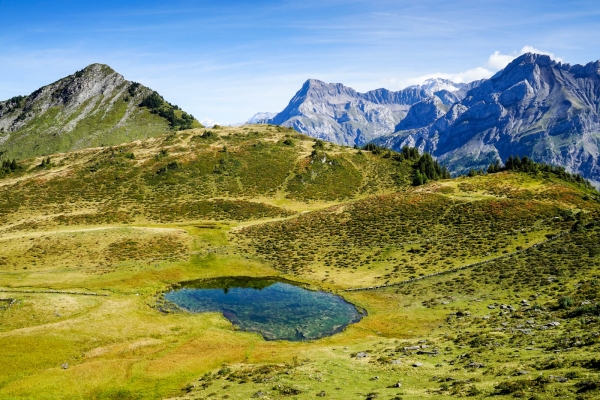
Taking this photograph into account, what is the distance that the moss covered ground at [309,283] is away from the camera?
29812 millimetres

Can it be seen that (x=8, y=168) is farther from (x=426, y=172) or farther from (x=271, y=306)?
(x=426, y=172)

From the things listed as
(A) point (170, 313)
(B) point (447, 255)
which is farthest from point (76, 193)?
(B) point (447, 255)

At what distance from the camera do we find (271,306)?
57156 mm

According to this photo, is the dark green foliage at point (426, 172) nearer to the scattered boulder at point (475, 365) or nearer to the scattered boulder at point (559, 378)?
the scattered boulder at point (475, 365)

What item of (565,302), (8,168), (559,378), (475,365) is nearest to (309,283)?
(565,302)

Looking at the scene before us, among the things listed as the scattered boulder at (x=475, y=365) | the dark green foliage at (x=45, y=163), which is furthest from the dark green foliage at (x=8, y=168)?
the scattered boulder at (x=475, y=365)

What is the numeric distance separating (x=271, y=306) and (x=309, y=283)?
11.5 meters

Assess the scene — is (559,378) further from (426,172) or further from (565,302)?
(426,172)

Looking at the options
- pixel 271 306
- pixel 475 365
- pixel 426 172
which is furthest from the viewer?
pixel 426 172

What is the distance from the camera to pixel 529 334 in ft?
108

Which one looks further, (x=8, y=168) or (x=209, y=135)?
(x=209, y=135)

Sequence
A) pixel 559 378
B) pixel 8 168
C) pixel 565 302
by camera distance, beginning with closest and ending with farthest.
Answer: pixel 559 378 → pixel 565 302 → pixel 8 168

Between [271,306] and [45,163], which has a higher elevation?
[45,163]

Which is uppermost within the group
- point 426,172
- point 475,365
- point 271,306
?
point 426,172
